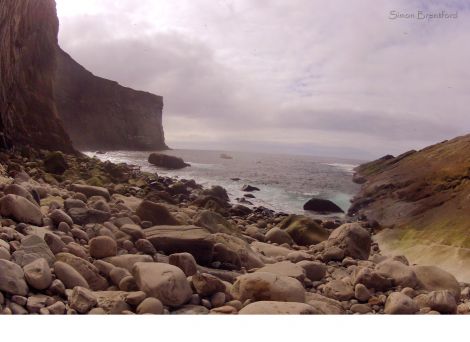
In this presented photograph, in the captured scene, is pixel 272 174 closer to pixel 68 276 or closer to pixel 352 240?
pixel 352 240

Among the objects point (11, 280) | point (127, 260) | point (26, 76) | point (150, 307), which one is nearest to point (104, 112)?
point (127, 260)

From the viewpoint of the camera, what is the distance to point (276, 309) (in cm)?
184

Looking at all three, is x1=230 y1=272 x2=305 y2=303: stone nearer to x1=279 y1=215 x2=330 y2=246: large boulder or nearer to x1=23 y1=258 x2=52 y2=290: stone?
x1=23 y1=258 x2=52 y2=290: stone

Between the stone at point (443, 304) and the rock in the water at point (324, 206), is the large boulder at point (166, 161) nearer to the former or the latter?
the rock in the water at point (324, 206)

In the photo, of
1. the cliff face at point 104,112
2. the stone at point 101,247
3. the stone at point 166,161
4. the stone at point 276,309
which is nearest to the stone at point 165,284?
the stone at point 276,309

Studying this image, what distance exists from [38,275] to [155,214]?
1441mm

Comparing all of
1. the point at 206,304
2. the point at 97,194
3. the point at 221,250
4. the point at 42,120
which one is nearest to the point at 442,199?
the point at 221,250

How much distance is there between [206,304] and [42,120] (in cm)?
310

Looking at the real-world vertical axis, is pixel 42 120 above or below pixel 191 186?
above

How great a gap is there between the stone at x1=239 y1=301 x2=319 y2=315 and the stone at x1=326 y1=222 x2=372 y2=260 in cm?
158

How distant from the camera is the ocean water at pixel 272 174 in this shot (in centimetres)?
326

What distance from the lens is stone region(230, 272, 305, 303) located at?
2.00m

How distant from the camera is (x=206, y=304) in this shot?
6.54 ft
